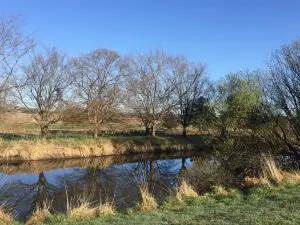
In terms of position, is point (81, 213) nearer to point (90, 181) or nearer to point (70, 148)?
point (90, 181)

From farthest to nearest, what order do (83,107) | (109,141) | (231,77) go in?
(83,107)
(109,141)
(231,77)

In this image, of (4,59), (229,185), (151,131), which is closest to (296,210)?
(229,185)

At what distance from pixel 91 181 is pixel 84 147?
9482mm

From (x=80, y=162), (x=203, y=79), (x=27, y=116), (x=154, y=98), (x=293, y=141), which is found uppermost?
(x=203, y=79)

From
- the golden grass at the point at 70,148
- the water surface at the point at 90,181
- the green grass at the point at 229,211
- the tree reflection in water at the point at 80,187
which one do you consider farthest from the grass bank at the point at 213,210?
the golden grass at the point at 70,148

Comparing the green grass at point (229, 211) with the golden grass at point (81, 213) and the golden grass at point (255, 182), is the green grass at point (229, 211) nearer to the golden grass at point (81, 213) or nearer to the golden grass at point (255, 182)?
the golden grass at point (81, 213)

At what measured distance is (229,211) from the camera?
7.00m

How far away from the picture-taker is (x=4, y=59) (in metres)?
12.2

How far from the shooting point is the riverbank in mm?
22266

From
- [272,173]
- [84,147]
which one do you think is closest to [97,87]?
[84,147]

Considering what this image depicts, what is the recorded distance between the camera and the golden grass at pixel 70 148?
874 inches

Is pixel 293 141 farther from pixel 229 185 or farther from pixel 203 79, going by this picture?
pixel 203 79

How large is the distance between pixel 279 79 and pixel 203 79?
27157 millimetres

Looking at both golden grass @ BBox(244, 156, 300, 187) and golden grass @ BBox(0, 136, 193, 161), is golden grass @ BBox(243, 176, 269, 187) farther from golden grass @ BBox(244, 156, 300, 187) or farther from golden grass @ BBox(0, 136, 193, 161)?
golden grass @ BBox(0, 136, 193, 161)
